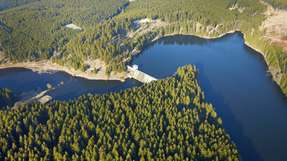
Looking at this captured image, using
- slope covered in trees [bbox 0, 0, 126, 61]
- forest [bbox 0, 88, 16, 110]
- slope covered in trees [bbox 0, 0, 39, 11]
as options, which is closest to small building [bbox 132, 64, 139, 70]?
slope covered in trees [bbox 0, 0, 126, 61]

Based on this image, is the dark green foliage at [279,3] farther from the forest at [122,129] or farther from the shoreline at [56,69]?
the forest at [122,129]

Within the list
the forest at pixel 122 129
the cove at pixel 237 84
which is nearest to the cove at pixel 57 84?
the cove at pixel 237 84

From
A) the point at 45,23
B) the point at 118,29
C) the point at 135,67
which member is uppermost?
the point at 118,29

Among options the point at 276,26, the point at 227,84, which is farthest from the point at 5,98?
the point at 276,26

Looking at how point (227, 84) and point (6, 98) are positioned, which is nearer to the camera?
point (6, 98)

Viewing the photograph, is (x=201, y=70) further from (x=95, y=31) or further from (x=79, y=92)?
(x=95, y=31)

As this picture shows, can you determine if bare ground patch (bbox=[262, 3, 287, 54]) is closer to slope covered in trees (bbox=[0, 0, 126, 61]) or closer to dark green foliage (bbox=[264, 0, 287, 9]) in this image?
dark green foliage (bbox=[264, 0, 287, 9])

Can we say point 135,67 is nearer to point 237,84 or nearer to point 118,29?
point 237,84
